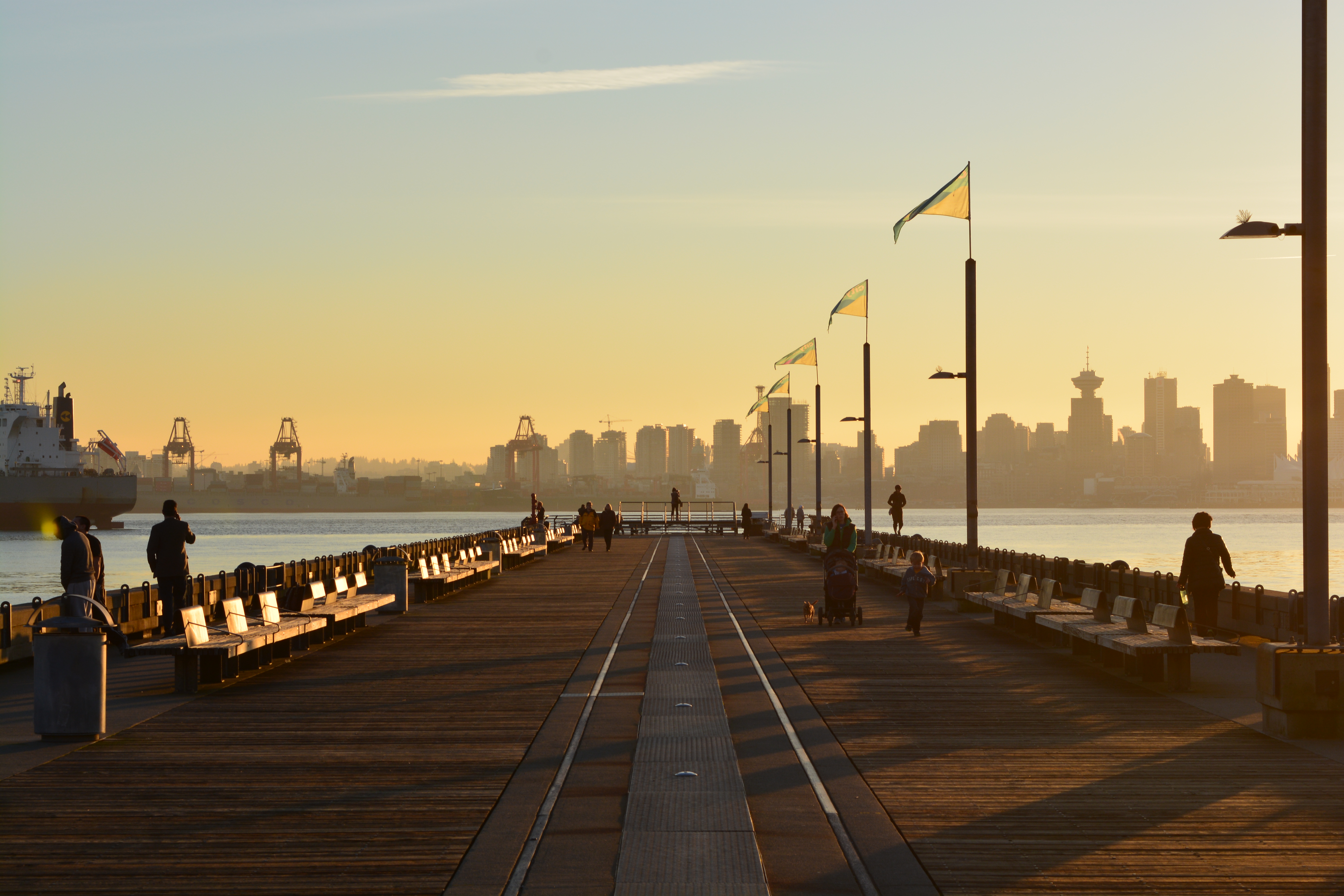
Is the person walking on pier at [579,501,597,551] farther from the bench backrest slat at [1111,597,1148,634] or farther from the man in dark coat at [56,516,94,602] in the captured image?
the bench backrest slat at [1111,597,1148,634]

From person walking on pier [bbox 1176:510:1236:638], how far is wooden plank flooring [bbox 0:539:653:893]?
8377 millimetres

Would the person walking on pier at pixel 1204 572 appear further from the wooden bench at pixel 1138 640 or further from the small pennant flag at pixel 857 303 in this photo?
the small pennant flag at pixel 857 303

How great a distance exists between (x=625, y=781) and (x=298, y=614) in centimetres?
967

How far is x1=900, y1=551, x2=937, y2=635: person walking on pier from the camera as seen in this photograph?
18.5 meters

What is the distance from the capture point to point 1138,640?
541 inches

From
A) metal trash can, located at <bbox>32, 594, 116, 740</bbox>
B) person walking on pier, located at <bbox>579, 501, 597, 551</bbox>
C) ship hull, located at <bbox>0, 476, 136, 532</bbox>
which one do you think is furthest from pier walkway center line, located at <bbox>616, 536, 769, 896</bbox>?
ship hull, located at <bbox>0, 476, 136, 532</bbox>

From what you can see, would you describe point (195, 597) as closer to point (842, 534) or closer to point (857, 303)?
point (842, 534)

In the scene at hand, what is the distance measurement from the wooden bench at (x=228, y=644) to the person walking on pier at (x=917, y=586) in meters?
8.58

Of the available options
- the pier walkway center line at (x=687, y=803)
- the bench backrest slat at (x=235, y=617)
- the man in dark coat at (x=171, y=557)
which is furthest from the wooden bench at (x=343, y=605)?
the pier walkway center line at (x=687, y=803)

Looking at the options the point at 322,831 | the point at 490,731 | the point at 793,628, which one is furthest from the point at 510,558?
the point at 322,831

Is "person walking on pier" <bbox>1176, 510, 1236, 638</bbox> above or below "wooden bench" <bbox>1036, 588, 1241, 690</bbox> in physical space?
above

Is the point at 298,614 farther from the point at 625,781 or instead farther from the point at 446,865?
the point at 446,865

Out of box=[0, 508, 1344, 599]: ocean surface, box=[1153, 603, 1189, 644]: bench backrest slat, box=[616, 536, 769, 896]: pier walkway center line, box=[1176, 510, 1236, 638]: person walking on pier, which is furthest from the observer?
box=[0, 508, 1344, 599]: ocean surface

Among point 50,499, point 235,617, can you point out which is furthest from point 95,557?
point 50,499
